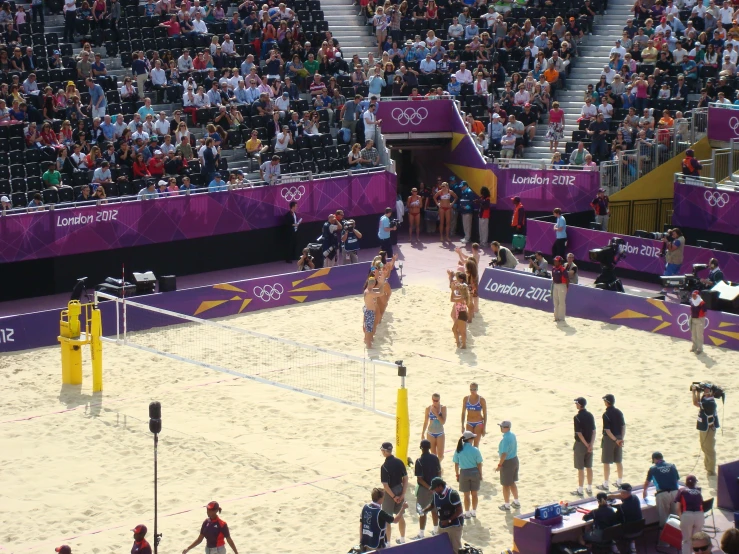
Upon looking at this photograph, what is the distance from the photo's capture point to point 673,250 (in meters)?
29.2

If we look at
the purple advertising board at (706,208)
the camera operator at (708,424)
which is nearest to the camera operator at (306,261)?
the purple advertising board at (706,208)

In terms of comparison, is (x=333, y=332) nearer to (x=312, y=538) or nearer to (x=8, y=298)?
(x=8, y=298)

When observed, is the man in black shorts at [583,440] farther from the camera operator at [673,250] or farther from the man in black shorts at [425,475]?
the camera operator at [673,250]

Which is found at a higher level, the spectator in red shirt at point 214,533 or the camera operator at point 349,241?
the camera operator at point 349,241

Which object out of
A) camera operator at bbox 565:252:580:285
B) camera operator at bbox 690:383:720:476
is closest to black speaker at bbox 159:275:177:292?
camera operator at bbox 565:252:580:285

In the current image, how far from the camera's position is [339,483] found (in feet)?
62.5

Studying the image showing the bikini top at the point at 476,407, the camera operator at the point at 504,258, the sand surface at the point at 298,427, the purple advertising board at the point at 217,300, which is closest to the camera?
the sand surface at the point at 298,427

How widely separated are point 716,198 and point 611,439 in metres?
15.0

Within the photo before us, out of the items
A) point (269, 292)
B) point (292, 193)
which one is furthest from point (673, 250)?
point (292, 193)

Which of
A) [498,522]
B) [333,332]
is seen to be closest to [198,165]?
[333,332]

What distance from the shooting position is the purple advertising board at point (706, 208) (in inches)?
1251

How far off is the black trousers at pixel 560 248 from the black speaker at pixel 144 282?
9770mm

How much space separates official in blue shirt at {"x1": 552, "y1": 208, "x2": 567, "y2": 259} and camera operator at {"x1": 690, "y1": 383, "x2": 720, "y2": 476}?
40.3ft

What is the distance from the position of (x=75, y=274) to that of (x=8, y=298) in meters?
1.58
